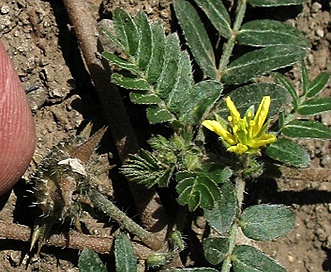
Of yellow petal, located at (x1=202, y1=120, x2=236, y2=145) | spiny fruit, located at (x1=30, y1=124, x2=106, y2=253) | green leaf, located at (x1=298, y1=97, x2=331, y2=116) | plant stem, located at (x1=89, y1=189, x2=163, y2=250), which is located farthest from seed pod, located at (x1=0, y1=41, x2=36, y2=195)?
green leaf, located at (x1=298, y1=97, x2=331, y2=116)

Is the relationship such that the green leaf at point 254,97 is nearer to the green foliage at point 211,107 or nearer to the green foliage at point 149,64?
the green foliage at point 211,107

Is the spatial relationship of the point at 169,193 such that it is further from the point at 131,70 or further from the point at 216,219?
the point at 131,70

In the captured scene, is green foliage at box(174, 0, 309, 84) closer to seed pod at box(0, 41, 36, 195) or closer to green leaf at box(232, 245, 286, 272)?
green leaf at box(232, 245, 286, 272)

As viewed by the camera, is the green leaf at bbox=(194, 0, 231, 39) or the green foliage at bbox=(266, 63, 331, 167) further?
the green leaf at bbox=(194, 0, 231, 39)

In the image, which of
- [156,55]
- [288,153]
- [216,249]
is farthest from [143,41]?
[216,249]

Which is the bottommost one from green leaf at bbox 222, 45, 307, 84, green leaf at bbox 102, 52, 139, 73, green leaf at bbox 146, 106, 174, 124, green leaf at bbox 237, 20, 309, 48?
green leaf at bbox 146, 106, 174, 124
